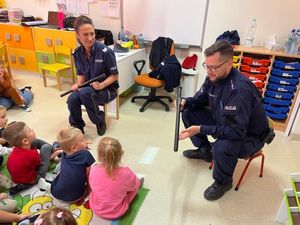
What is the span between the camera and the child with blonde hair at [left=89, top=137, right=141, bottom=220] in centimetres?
147

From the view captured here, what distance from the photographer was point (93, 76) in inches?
99.7

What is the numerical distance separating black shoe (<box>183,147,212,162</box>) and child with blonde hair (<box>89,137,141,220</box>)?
798 millimetres

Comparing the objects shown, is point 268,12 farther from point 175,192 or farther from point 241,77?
point 175,192

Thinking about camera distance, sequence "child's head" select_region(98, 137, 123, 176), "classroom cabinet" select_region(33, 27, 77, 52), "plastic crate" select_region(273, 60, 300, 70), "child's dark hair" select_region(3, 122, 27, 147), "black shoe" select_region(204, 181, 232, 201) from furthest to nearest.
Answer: "classroom cabinet" select_region(33, 27, 77, 52) < "plastic crate" select_region(273, 60, 300, 70) < "black shoe" select_region(204, 181, 232, 201) < "child's dark hair" select_region(3, 122, 27, 147) < "child's head" select_region(98, 137, 123, 176)

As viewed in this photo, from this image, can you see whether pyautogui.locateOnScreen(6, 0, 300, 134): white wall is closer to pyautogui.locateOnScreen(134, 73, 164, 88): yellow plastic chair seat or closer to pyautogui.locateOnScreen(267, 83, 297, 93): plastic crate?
Result: pyautogui.locateOnScreen(267, 83, 297, 93): plastic crate

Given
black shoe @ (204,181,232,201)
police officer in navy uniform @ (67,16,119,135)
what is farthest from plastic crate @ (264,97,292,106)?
police officer in navy uniform @ (67,16,119,135)

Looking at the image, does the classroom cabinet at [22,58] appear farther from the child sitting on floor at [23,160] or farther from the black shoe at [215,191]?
the black shoe at [215,191]

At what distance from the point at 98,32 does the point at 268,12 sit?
231 centimetres

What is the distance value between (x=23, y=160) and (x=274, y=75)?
2.67 metres

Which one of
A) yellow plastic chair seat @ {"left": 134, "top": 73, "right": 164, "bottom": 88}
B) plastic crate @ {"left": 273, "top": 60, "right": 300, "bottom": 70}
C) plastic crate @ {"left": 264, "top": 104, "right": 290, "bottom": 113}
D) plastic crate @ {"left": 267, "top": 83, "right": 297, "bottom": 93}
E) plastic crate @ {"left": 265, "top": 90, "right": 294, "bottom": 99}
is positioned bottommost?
plastic crate @ {"left": 264, "top": 104, "right": 290, "bottom": 113}

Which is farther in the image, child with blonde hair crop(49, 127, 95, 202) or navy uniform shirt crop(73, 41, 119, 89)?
navy uniform shirt crop(73, 41, 119, 89)

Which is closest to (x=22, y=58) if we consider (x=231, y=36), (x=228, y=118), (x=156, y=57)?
(x=156, y=57)

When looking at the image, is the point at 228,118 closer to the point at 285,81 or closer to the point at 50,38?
the point at 285,81

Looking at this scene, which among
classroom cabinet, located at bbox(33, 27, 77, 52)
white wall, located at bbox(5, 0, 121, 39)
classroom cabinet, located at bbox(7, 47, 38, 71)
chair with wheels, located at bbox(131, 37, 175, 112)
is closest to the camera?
chair with wheels, located at bbox(131, 37, 175, 112)
